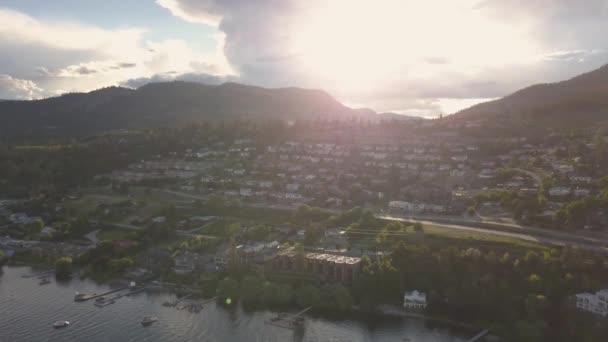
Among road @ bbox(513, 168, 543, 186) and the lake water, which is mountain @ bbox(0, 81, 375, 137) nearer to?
road @ bbox(513, 168, 543, 186)

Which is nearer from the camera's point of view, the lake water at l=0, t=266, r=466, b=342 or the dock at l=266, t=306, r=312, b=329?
the lake water at l=0, t=266, r=466, b=342

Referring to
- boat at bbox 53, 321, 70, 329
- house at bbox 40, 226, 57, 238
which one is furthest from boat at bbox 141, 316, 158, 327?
house at bbox 40, 226, 57, 238

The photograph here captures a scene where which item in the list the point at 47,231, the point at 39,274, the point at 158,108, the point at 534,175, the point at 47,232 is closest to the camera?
the point at 39,274

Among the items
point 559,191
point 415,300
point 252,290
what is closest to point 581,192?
point 559,191

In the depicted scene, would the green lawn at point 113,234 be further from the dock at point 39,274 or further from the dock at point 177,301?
the dock at point 177,301

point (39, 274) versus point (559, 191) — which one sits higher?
point (559, 191)

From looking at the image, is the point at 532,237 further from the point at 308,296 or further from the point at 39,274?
the point at 39,274

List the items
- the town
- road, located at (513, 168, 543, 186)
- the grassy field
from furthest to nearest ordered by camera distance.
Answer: road, located at (513, 168, 543, 186), the grassy field, the town
